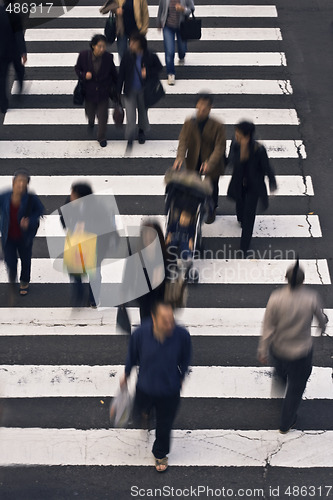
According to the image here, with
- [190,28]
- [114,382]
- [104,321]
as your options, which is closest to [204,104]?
[104,321]

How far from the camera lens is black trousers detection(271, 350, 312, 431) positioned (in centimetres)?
839

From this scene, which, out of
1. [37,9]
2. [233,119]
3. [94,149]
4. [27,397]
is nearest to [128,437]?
[27,397]

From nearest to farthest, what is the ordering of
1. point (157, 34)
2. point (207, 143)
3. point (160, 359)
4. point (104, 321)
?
point (160, 359) < point (104, 321) < point (207, 143) < point (157, 34)

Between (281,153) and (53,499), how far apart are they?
6.61m

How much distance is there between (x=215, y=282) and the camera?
11.0 meters

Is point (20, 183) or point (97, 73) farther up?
point (97, 73)

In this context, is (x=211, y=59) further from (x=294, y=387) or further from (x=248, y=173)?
(x=294, y=387)

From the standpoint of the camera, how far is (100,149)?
43.2 ft

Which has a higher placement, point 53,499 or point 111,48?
point 111,48

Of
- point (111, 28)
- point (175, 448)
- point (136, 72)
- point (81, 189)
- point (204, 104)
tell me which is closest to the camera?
point (175, 448)

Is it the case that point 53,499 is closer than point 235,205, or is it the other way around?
point 53,499

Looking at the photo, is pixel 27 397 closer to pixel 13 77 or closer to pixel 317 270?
pixel 317 270

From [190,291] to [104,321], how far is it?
45.0 inches

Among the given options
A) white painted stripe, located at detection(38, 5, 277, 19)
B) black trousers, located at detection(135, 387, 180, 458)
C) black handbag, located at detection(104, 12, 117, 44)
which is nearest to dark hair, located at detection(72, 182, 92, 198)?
black trousers, located at detection(135, 387, 180, 458)
